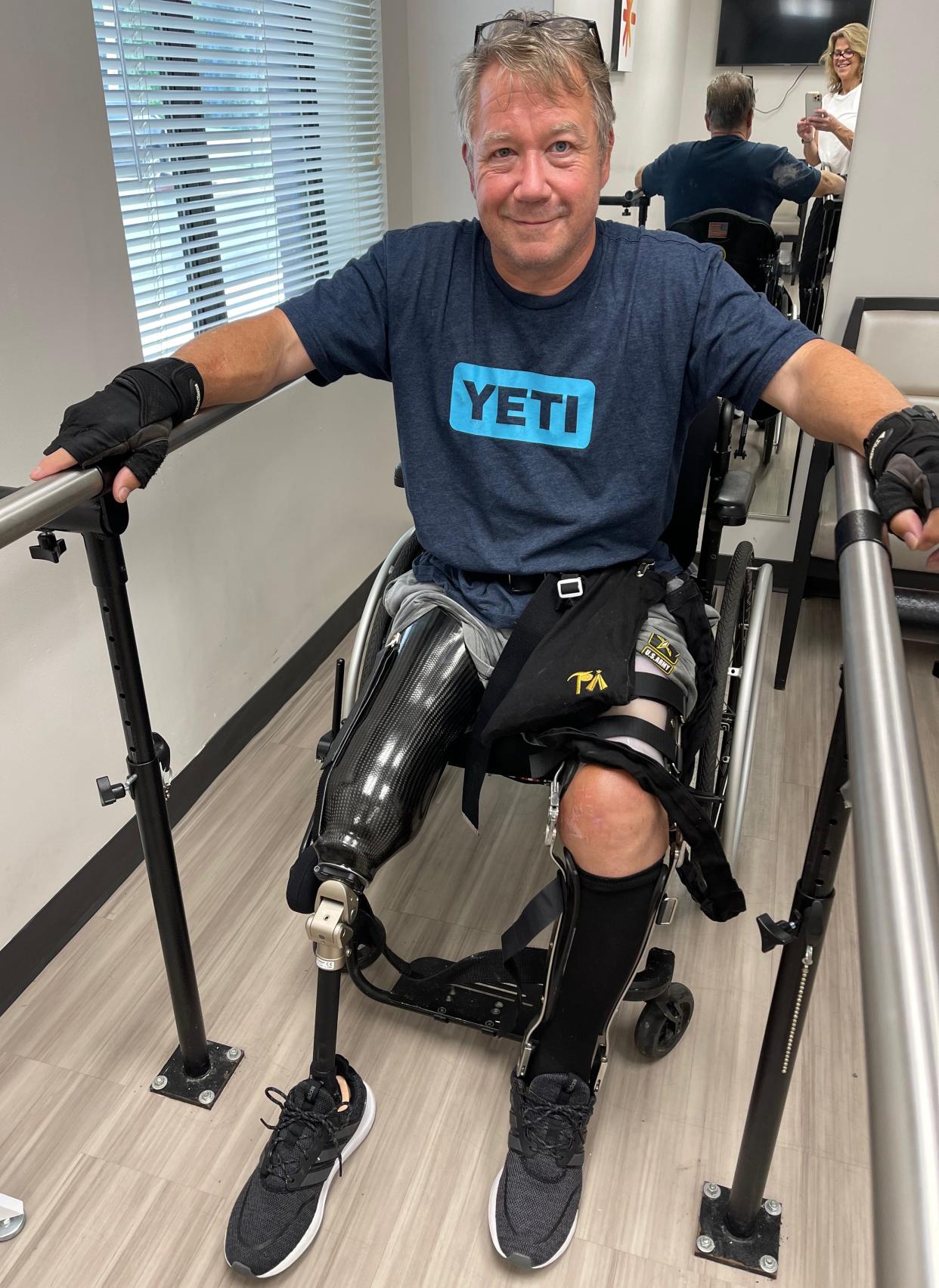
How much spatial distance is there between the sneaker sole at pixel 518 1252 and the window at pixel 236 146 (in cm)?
148

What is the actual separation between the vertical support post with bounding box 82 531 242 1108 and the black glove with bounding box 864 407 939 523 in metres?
0.81

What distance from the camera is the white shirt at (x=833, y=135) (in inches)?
83.2

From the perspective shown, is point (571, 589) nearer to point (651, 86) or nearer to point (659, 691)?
point (659, 691)

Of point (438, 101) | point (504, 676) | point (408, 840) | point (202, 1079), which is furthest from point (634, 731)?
point (438, 101)

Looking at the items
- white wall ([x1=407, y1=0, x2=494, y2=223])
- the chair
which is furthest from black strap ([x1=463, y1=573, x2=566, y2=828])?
white wall ([x1=407, y1=0, x2=494, y2=223])

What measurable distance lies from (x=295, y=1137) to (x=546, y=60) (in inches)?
55.6

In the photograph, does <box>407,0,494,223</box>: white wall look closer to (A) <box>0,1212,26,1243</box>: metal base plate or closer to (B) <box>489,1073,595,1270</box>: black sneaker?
(B) <box>489,1073,595,1270</box>: black sneaker

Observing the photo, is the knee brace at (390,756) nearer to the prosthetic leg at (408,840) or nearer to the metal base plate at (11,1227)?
the prosthetic leg at (408,840)

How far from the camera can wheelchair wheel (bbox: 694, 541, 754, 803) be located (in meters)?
1.38

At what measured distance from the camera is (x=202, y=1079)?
4.82 ft

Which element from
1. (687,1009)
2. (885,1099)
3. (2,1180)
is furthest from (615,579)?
(2,1180)

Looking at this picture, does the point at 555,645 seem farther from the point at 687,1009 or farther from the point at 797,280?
the point at 797,280

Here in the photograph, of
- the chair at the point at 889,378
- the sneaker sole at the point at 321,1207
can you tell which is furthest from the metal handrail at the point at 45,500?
the chair at the point at 889,378

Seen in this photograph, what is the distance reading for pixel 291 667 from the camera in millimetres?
2381
